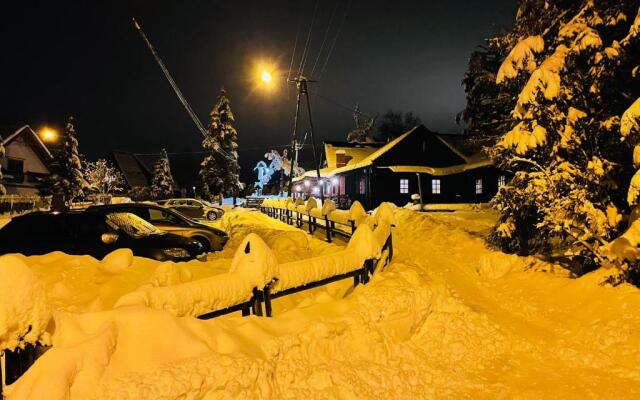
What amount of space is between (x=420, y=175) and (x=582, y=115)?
27650mm

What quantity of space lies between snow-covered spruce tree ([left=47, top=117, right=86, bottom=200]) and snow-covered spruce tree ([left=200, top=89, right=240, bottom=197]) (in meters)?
13.3

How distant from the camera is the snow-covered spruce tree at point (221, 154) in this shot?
154ft

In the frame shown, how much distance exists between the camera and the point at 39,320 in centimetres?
258

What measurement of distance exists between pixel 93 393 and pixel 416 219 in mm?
14910

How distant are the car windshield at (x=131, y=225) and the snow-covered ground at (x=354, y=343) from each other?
70.9 inches

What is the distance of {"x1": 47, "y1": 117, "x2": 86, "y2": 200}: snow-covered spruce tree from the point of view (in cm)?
3994

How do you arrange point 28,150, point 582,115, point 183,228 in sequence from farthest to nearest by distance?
1. point 28,150
2. point 183,228
3. point 582,115

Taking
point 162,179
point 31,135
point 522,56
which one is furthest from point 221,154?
point 522,56

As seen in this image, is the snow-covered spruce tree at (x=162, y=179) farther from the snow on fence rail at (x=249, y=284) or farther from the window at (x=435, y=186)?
the snow on fence rail at (x=249, y=284)

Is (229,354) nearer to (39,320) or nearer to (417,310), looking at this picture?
(39,320)

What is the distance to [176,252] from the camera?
8586mm

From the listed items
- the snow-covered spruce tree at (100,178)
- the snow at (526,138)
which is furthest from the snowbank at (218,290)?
the snow-covered spruce tree at (100,178)

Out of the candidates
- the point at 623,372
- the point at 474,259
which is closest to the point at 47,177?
the point at 474,259

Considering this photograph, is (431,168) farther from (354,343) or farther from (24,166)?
(24,166)
